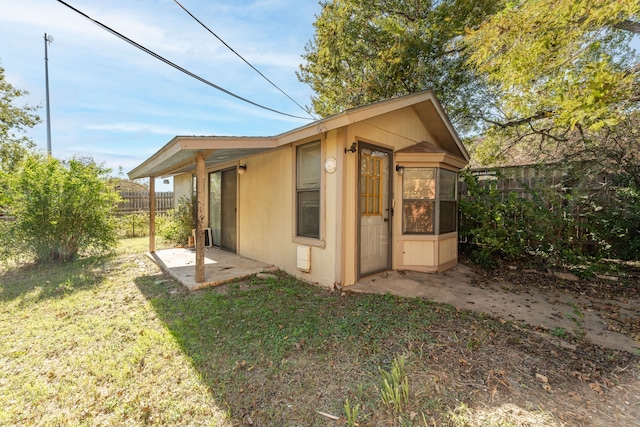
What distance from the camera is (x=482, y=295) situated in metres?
4.12

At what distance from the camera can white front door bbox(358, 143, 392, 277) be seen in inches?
177

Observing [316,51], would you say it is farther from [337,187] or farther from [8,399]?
[8,399]

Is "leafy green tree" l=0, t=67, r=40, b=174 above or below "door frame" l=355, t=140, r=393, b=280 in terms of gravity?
above

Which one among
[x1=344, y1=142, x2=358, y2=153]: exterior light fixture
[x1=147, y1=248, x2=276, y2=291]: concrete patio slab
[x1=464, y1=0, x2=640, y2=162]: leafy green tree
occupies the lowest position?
[x1=147, y1=248, x2=276, y2=291]: concrete patio slab

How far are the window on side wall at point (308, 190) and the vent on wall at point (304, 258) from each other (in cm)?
22

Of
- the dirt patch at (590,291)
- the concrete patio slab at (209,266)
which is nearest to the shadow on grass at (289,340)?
the concrete patio slab at (209,266)

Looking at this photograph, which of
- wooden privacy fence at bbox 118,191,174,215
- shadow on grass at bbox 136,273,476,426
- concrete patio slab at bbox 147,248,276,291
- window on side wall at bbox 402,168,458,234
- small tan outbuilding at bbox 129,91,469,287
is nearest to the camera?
shadow on grass at bbox 136,273,476,426

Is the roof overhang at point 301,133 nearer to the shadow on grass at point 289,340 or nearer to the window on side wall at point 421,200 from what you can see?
the window on side wall at point 421,200

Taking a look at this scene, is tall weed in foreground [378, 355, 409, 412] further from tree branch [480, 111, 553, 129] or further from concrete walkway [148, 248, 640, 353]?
tree branch [480, 111, 553, 129]

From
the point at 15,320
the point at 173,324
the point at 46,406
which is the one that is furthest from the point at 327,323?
the point at 15,320

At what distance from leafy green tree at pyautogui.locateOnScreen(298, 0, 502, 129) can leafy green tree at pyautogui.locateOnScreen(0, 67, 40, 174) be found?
523 inches

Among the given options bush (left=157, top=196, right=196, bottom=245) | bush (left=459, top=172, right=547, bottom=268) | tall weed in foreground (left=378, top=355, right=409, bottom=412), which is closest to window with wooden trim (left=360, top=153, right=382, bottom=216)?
bush (left=459, top=172, right=547, bottom=268)

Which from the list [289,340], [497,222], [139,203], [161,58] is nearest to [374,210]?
[289,340]

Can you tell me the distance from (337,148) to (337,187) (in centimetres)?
55
